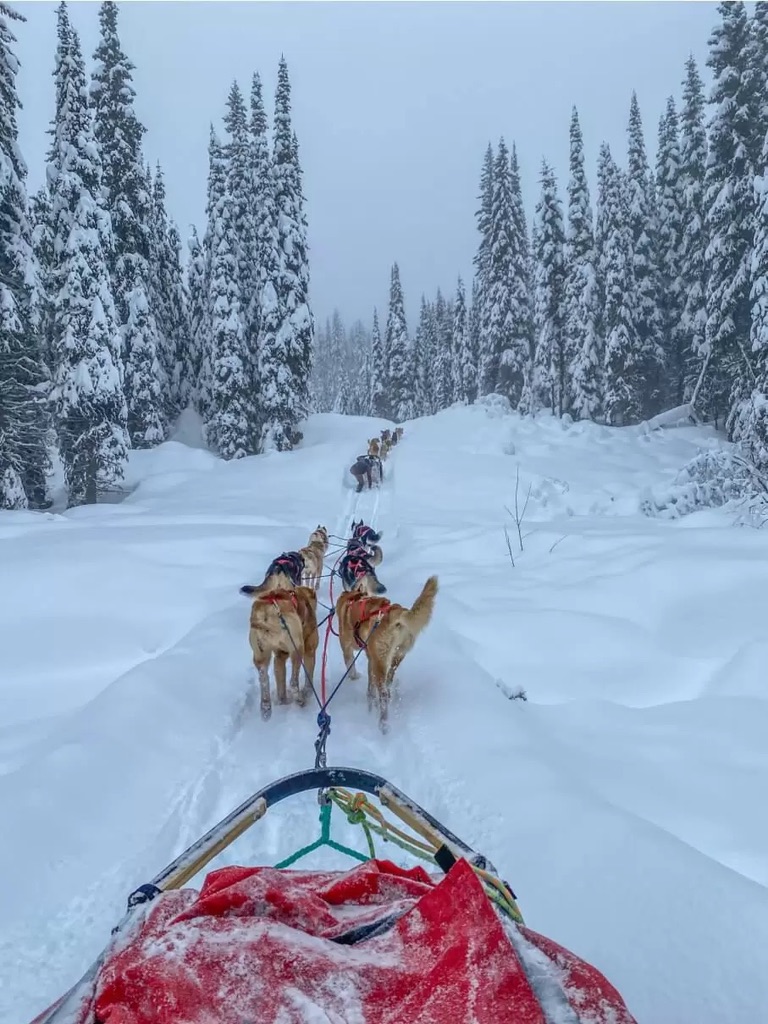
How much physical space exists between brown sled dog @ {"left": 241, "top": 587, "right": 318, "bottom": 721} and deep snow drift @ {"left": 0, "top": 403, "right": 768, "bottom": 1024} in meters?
0.19

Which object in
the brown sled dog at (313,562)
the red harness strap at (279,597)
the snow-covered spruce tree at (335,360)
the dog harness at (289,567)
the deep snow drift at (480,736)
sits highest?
the snow-covered spruce tree at (335,360)

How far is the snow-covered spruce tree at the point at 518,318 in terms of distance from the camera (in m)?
34.8

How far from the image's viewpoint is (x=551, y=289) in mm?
31938

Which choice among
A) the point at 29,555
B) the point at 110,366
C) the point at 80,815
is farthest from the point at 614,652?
the point at 110,366

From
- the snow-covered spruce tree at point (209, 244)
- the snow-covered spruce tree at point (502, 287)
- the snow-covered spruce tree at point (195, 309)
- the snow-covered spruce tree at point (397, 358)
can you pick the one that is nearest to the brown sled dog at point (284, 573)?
the snow-covered spruce tree at point (209, 244)

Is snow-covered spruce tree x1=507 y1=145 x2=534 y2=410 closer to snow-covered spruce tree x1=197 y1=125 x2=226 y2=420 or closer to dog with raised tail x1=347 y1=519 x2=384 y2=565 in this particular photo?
snow-covered spruce tree x1=197 y1=125 x2=226 y2=420

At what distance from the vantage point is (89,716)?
4.18m

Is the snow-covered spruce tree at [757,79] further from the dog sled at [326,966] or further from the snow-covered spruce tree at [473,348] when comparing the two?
the snow-covered spruce tree at [473,348]

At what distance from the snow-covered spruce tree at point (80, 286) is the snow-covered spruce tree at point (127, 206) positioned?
3515mm

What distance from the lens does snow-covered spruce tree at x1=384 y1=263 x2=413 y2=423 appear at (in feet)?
160

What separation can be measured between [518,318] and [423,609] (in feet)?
110

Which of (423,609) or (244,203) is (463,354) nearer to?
(244,203)

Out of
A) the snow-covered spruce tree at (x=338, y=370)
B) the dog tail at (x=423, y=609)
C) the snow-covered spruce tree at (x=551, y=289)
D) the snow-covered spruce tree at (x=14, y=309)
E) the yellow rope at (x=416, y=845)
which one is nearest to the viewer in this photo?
the yellow rope at (x=416, y=845)

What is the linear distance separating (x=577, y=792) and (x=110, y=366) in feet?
58.3
